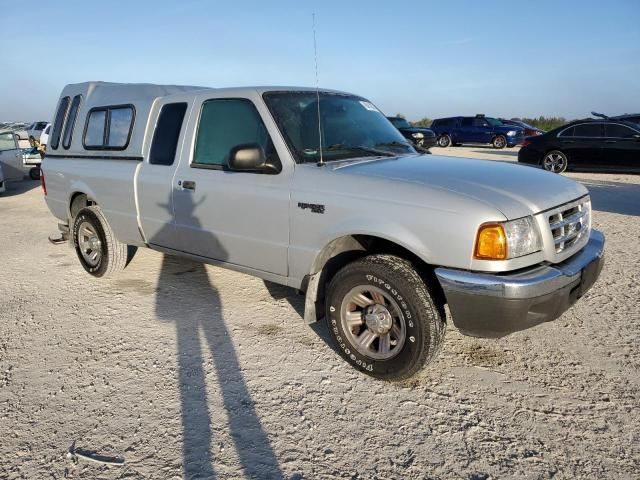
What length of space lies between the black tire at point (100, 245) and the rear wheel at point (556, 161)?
11.8 meters

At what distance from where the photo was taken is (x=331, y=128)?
151 inches

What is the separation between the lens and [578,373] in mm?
3260

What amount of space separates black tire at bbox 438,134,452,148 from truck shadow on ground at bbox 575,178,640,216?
43.3 feet

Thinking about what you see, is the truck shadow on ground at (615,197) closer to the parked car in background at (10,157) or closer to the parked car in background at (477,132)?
the parked car in background at (477,132)

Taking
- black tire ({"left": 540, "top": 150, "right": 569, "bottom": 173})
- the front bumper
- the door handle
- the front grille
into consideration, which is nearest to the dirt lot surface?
the front bumper

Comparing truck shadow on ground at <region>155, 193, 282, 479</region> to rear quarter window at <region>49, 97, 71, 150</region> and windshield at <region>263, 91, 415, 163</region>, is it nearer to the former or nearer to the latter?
windshield at <region>263, 91, 415, 163</region>

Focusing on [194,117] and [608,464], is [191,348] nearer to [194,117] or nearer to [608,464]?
[194,117]

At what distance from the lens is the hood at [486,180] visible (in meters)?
2.81

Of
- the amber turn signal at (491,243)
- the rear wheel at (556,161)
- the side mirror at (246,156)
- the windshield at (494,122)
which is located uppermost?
the windshield at (494,122)

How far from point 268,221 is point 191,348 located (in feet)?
3.71

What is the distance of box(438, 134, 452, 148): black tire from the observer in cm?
2548

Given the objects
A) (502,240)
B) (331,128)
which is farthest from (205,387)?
(331,128)

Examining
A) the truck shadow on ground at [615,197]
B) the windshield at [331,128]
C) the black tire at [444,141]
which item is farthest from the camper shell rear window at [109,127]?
the black tire at [444,141]

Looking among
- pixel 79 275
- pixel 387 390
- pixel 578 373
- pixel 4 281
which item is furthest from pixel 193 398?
pixel 4 281
